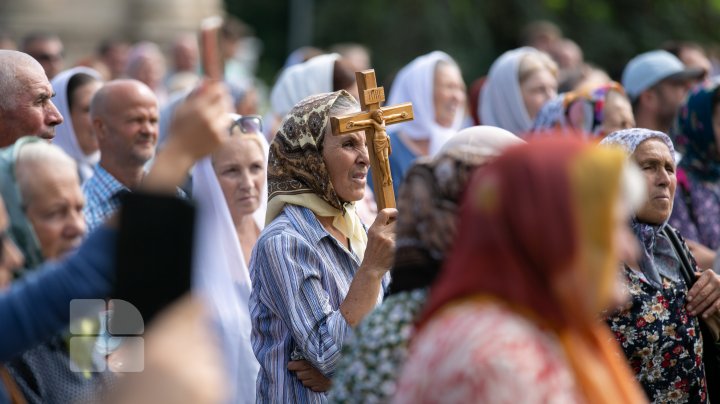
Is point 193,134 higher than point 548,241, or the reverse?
point 193,134

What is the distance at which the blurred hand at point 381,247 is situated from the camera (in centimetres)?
437

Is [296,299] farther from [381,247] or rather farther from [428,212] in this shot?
[428,212]

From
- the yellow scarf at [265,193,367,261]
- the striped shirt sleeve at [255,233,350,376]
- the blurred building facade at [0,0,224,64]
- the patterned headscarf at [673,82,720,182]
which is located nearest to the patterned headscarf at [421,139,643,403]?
the striped shirt sleeve at [255,233,350,376]

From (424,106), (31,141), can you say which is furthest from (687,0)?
(31,141)

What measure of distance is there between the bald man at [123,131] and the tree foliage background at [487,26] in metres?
15.0

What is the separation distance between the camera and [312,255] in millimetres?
4586

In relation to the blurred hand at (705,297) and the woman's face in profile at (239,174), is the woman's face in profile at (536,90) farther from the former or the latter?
the blurred hand at (705,297)

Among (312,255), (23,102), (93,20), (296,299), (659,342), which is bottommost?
(659,342)

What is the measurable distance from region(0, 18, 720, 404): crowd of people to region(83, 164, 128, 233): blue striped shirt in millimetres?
16

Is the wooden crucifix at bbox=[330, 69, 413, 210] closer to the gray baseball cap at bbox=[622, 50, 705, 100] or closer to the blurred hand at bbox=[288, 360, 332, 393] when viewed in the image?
the blurred hand at bbox=[288, 360, 332, 393]

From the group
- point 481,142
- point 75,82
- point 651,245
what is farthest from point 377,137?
point 75,82

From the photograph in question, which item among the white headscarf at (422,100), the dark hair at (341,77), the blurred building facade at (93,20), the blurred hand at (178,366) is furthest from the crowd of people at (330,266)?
the blurred building facade at (93,20)

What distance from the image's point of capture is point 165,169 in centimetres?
284

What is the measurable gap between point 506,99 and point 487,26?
13.5 meters
